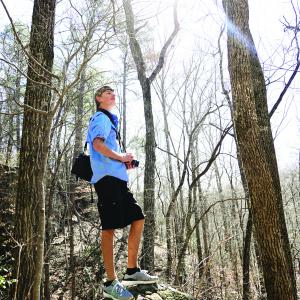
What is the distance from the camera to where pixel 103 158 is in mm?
3330

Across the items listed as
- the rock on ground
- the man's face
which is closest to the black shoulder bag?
the man's face

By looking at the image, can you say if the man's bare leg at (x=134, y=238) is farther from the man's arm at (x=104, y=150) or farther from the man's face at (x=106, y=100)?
the man's face at (x=106, y=100)

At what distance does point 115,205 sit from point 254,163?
214 centimetres

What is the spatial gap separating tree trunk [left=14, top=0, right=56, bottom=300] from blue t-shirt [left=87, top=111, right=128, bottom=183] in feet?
4.78

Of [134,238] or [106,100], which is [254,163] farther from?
[106,100]

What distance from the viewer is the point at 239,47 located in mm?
4777

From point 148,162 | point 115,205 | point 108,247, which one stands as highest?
point 148,162

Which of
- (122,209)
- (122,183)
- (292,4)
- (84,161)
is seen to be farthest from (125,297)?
(292,4)

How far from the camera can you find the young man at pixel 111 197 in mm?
3240

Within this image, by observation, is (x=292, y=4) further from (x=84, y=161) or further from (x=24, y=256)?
(x=24, y=256)

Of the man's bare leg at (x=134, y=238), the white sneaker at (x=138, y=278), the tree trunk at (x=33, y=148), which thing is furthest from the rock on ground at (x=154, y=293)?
the tree trunk at (x=33, y=148)

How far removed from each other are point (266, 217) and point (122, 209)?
206cm

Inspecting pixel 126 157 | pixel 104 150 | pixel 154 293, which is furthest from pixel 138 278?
pixel 104 150

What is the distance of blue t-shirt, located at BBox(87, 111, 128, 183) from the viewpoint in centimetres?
328
